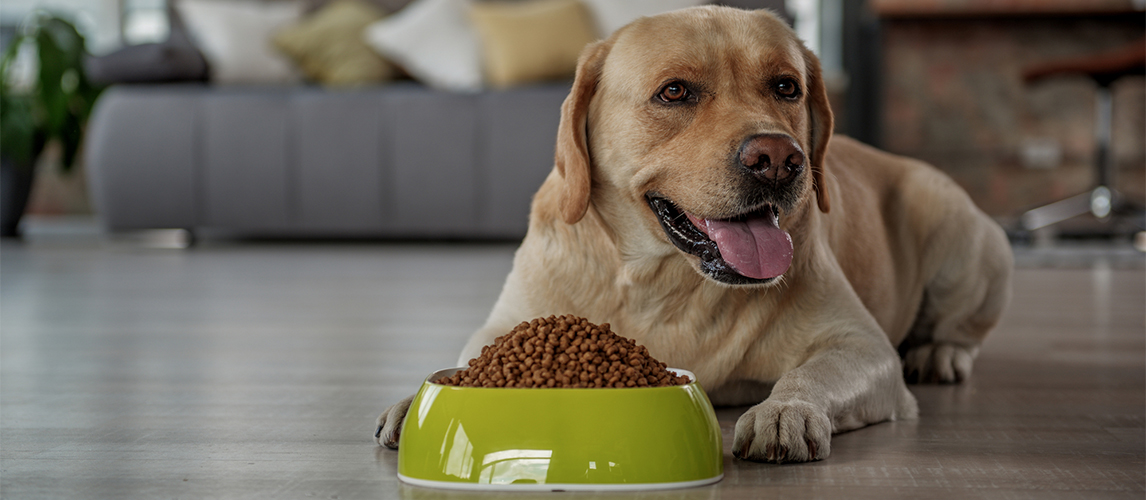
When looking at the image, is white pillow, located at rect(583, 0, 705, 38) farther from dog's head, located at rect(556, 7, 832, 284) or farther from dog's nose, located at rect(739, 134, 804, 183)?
dog's nose, located at rect(739, 134, 804, 183)

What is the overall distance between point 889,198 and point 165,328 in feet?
5.64

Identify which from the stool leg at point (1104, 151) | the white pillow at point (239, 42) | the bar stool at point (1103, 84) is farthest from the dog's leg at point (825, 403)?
the white pillow at point (239, 42)

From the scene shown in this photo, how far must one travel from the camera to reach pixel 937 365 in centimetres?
193

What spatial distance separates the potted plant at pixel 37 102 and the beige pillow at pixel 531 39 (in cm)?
241

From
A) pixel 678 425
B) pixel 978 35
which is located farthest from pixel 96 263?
pixel 978 35

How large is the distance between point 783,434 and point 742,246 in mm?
282

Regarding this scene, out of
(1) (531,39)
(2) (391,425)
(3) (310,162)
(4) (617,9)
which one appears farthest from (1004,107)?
(2) (391,425)

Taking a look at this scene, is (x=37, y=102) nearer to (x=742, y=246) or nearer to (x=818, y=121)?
(x=818, y=121)

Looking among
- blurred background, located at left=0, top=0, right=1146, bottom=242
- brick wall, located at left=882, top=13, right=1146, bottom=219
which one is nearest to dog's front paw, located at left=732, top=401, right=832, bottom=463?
blurred background, located at left=0, top=0, right=1146, bottom=242

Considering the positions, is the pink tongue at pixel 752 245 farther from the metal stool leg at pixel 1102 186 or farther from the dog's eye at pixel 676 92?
the metal stool leg at pixel 1102 186

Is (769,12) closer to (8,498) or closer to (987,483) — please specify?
(987,483)

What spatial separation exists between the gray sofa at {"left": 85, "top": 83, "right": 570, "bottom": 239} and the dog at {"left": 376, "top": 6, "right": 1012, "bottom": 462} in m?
3.68

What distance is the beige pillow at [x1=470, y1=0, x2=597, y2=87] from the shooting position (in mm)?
5453

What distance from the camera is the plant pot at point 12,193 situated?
595cm
